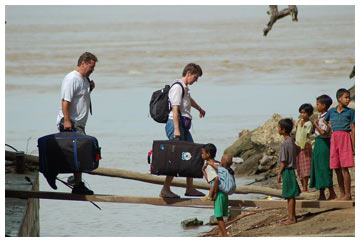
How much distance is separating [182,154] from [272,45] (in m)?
38.8

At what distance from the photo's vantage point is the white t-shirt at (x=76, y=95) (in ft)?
34.1

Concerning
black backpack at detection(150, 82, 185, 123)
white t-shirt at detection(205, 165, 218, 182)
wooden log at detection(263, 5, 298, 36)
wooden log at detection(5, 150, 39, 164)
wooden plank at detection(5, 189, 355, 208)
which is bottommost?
wooden plank at detection(5, 189, 355, 208)

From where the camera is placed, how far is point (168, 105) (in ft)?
34.8

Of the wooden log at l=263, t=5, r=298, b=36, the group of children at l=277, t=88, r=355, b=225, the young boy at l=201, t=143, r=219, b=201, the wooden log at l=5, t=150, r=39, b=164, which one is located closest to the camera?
the young boy at l=201, t=143, r=219, b=201

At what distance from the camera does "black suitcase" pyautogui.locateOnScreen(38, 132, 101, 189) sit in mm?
10477

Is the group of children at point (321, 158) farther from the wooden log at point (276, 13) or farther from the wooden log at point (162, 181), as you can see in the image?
the wooden log at point (276, 13)

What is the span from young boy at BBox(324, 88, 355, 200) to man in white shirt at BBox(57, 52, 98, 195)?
102 inches

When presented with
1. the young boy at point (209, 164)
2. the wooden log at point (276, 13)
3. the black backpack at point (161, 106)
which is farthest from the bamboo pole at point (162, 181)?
the wooden log at point (276, 13)

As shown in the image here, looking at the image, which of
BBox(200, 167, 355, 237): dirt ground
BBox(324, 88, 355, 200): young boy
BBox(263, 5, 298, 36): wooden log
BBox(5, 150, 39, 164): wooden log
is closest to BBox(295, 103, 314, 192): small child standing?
BBox(200, 167, 355, 237): dirt ground

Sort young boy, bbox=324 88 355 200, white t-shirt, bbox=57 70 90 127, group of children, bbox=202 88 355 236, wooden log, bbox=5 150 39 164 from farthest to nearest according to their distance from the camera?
wooden log, bbox=5 150 39 164, young boy, bbox=324 88 355 200, white t-shirt, bbox=57 70 90 127, group of children, bbox=202 88 355 236

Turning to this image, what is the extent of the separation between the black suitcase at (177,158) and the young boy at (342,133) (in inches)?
58.9

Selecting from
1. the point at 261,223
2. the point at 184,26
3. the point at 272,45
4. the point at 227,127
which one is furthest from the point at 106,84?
the point at 184,26

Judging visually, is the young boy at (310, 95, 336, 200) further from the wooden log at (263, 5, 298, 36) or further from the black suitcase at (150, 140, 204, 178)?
the wooden log at (263, 5, 298, 36)

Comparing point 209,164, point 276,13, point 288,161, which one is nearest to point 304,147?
point 288,161
